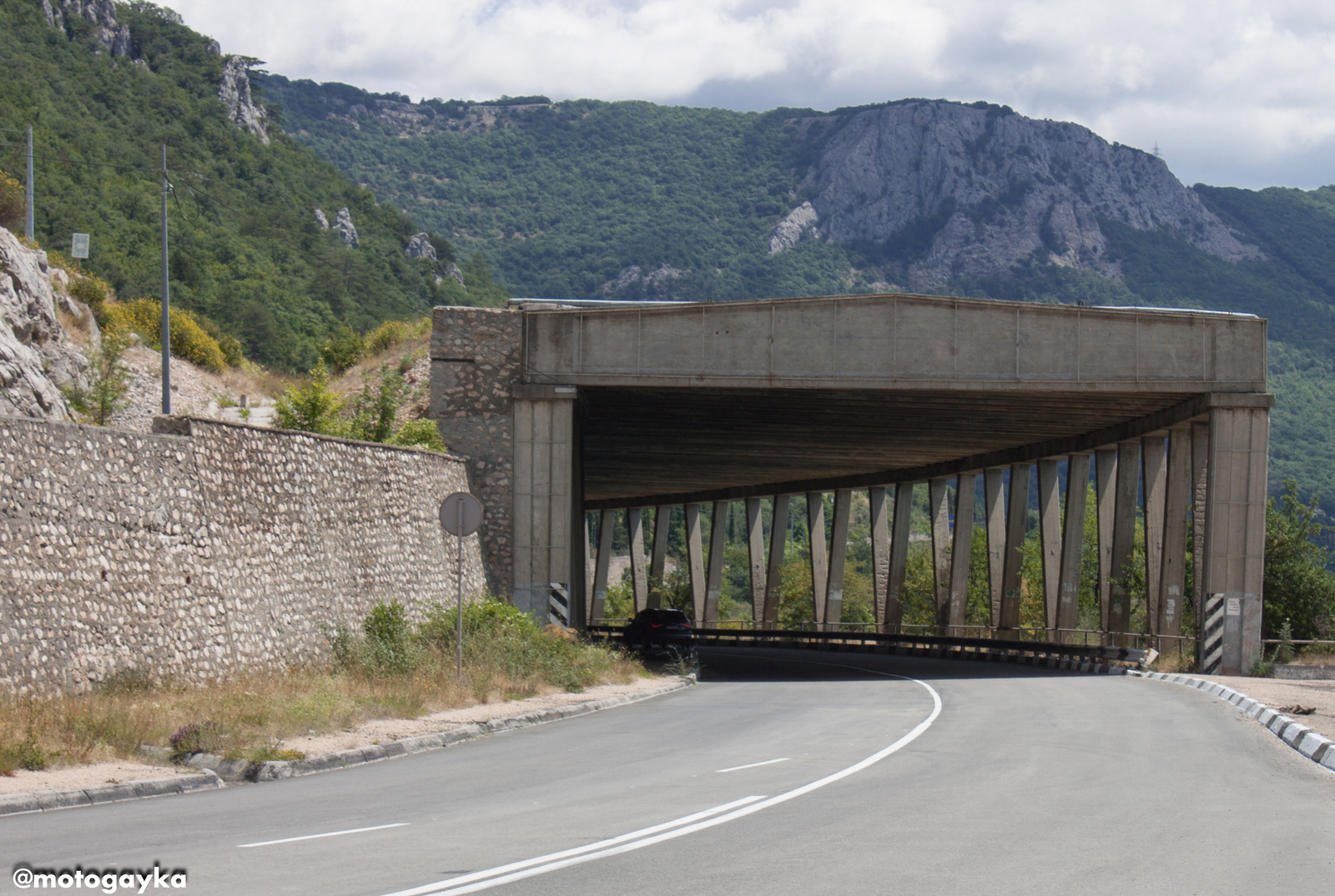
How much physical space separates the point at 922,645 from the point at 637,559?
32.2 meters

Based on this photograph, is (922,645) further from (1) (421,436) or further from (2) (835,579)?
(1) (421,436)

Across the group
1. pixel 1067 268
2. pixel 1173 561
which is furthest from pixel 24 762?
pixel 1067 268

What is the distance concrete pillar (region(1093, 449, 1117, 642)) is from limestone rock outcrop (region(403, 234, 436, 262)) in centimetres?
8943

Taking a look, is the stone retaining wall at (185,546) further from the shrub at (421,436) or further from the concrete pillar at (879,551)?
the concrete pillar at (879,551)

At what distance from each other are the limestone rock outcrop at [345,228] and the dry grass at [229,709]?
9672 centimetres

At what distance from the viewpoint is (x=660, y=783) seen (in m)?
11.3

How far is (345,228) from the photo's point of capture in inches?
4385

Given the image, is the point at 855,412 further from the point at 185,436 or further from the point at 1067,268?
the point at 1067,268

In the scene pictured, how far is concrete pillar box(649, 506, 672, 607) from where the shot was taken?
69688 mm

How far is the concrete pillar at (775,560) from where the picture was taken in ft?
201

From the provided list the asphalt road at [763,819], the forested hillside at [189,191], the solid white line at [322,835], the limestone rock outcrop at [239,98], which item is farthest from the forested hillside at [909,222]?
the solid white line at [322,835]

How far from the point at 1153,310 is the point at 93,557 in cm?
2452

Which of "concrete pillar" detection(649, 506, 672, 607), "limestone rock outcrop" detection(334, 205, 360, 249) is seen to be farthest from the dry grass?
"limestone rock outcrop" detection(334, 205, 360, 249)

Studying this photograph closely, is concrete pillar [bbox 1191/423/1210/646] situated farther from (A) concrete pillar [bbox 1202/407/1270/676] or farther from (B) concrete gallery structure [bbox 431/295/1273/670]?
(A) concrete pillar [bbox 1202/407/1270/676]
